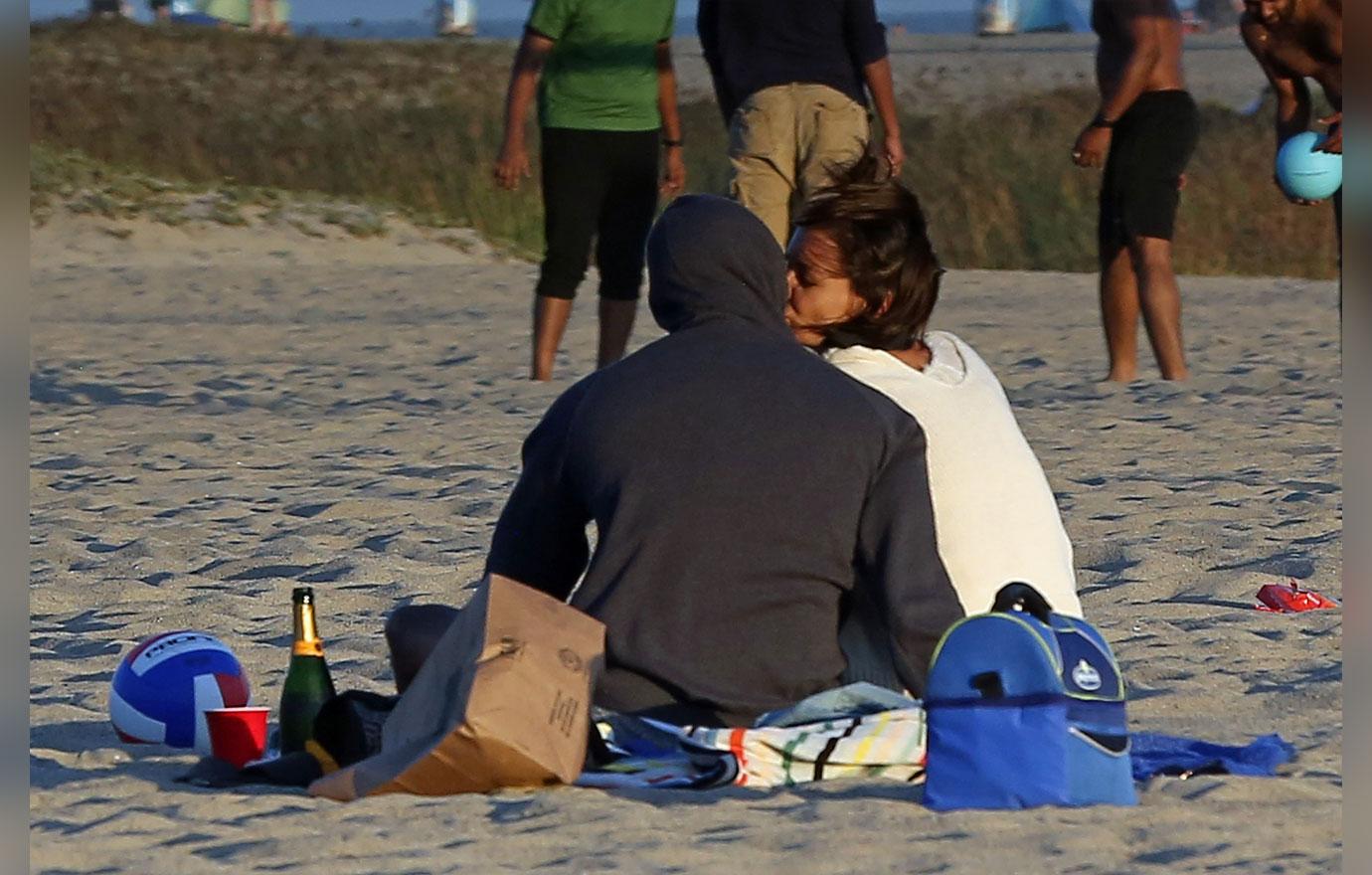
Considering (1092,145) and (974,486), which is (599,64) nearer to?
(1092,145)

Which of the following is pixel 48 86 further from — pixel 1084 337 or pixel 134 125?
pixel 1084 337

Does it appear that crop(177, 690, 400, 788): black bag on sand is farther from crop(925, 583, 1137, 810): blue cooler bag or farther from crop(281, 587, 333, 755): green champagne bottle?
crop(925, 583, 1137, 810): blue cooler bag

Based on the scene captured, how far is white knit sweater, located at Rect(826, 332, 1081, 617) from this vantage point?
3.62 metres

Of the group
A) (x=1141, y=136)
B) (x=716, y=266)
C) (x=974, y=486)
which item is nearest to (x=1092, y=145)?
(x=1141, y=136)

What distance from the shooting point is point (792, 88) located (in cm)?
786

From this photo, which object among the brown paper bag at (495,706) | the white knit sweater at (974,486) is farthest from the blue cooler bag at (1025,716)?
the brown paper bag at (495,706)

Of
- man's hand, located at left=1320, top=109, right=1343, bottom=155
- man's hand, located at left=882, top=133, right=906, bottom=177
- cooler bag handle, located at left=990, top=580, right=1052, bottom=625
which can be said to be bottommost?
cooler bag handle, located at left=990, top=580, right=1052, bottom=625

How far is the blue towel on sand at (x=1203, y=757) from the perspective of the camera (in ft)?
11.3

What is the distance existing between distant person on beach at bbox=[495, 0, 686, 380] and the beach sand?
67cm

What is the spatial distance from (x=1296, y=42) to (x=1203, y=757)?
3.59m

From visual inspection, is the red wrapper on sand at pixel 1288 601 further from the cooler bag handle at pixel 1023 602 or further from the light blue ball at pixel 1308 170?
the light blue ball at pixel 1308 170

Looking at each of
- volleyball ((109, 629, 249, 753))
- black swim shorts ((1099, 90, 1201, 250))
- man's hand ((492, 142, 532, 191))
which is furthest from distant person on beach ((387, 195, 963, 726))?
man's hand ((492, 142, 532, 191))

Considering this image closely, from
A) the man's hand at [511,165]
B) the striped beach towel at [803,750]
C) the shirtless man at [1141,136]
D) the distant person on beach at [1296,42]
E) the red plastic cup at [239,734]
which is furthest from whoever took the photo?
the man's hand at [511,165]

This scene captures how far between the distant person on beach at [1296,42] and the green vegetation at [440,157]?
10.2 m
